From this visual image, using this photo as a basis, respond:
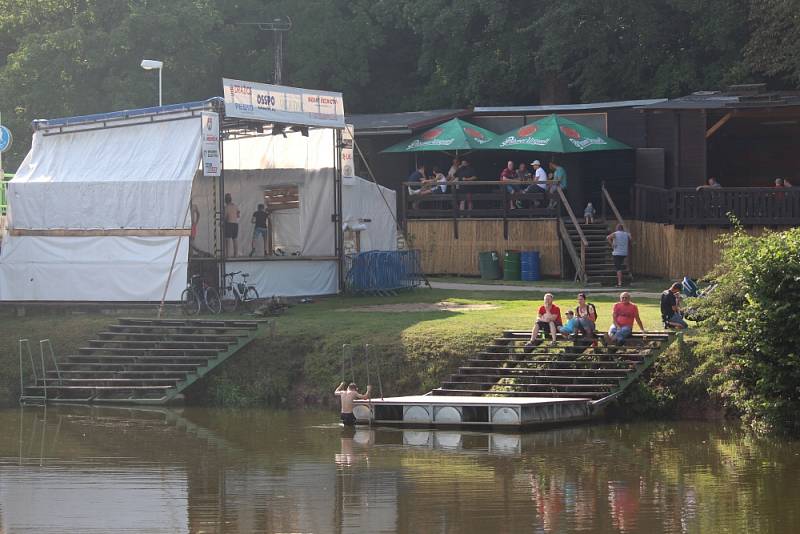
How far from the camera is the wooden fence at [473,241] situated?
37.6 metres

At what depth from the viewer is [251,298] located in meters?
32.4

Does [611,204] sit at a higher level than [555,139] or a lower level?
lower

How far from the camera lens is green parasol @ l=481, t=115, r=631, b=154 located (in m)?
38.4

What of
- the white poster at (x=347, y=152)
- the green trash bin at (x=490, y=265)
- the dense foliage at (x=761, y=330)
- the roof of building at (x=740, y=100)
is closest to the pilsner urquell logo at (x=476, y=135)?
the green trash bin at (x=490, y=265)

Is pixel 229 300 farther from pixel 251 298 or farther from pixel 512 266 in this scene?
pixel 512 266

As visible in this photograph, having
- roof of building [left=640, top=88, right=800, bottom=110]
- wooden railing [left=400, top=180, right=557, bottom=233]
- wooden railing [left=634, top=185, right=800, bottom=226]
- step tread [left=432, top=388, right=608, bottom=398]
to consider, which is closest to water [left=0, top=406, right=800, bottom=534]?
step tread [left=432, top=388, right=608, bottom=398]

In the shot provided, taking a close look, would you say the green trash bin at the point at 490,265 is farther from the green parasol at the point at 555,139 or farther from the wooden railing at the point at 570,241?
the green parasol at the point at 555,139

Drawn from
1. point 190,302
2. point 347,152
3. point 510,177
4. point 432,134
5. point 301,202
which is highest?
point 432,134

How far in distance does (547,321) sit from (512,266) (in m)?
11.4

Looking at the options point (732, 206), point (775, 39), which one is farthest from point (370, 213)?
point (775, 39)

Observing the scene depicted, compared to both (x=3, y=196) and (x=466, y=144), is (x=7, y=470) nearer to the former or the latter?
(x=3, y=196)

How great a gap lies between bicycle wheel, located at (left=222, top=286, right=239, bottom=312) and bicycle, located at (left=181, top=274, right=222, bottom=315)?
0.33 meters

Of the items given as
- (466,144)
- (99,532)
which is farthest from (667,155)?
(99,532)

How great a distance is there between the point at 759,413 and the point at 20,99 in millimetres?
32361
